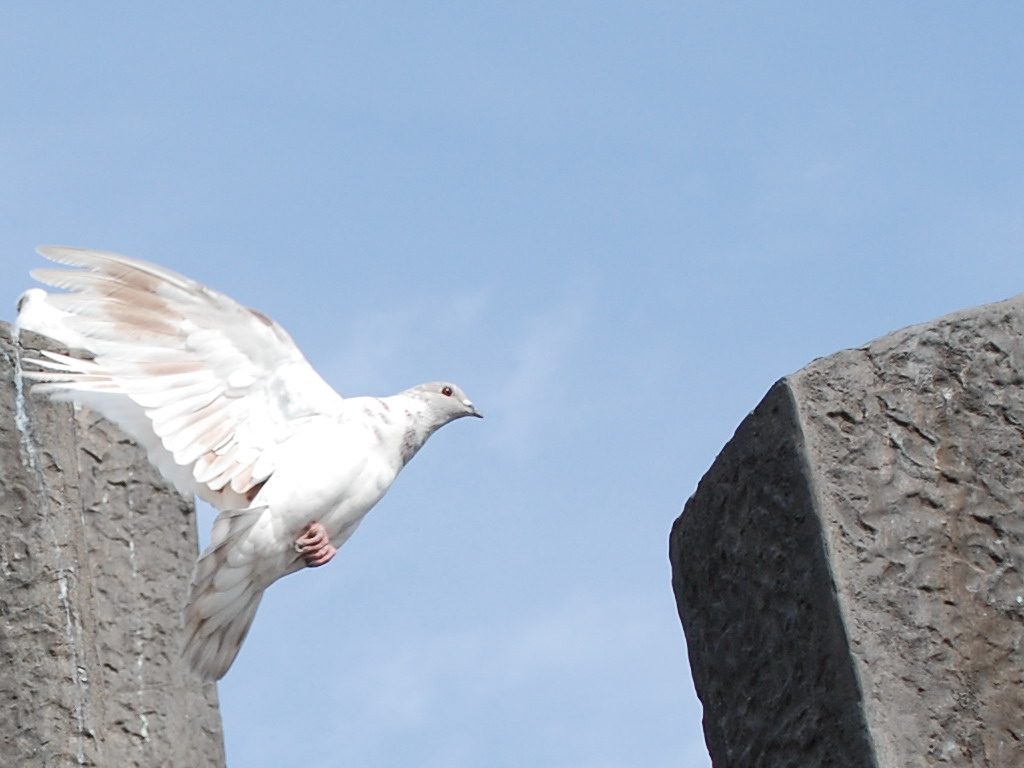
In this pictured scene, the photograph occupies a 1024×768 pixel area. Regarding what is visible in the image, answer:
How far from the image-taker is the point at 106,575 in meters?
4.96

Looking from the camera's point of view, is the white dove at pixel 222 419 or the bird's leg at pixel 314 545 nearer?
the white dove at pixel 222 419

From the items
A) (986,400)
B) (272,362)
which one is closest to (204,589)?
(272,362)

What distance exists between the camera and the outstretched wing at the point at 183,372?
4312mm

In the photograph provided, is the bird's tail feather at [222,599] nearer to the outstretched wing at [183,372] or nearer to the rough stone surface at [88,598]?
the outstretched wing at [183,372]

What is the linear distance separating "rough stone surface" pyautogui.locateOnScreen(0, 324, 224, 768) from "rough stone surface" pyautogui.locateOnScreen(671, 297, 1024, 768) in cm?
218

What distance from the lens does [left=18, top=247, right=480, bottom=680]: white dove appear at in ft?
14.2

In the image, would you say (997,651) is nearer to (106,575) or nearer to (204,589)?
(204,589)

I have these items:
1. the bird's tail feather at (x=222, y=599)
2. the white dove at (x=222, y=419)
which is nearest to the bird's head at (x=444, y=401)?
the white dove at (x=222, y=419)

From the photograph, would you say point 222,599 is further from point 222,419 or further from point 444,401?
point 444,401

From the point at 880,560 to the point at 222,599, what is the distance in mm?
2037

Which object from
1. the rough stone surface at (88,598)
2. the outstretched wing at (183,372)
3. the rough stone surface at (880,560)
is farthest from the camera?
the rough stone surface at (88,598)

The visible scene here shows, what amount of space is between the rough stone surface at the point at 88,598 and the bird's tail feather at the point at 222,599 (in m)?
0.40

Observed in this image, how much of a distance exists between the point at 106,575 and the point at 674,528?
2.17 m

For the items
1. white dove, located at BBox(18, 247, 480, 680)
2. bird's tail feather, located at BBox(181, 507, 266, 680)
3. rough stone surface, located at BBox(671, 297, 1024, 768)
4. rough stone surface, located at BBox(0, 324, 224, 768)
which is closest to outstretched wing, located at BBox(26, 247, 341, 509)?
white dove, located at BBox(18, 247, 480, 680)
